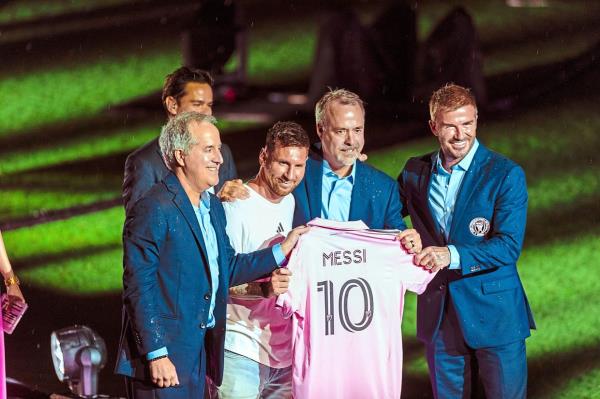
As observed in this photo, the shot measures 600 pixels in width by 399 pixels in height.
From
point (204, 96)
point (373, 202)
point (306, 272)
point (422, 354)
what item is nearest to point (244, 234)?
point (306, 272)

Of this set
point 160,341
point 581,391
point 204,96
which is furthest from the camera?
point 581,391

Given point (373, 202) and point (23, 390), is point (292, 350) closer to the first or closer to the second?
point (373, 202)

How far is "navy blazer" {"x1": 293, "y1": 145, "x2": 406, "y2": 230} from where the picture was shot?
363 cm

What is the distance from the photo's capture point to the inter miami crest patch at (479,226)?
3.63 metres

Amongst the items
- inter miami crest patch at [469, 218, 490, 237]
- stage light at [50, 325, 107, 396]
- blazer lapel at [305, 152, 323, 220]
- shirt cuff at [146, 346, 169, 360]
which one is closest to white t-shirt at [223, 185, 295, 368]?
→ blazer lapel at [305, 152, 323, 220]

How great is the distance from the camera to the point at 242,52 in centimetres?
573

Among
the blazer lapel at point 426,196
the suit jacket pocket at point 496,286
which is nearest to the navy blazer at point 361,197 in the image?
the blazer lapel at point 426,196

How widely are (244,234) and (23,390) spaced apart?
1689 mm

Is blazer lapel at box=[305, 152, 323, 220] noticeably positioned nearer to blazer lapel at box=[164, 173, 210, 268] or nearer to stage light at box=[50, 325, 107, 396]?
blazer lapel at box=[164, 173, 210, 268]

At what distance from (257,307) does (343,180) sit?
1.98 ft

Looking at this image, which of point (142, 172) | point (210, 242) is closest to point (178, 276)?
point (210, 242)

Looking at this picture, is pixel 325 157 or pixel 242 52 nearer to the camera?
pixel 325 157

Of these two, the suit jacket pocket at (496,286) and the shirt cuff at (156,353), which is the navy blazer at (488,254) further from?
the shirt cuff at (156,353)

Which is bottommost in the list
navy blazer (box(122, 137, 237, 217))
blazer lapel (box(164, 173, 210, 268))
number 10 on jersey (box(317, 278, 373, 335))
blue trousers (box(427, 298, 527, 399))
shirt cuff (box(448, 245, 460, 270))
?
blue trousers (box(427, 298, 527, 399))
